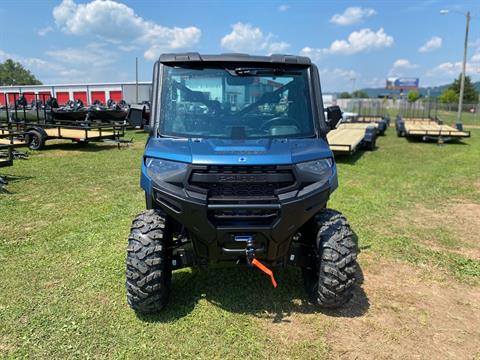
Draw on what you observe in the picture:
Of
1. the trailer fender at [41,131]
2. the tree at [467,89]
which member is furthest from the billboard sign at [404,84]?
the trailer fender at [41,131]

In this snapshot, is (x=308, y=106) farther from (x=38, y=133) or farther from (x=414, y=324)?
(x=38, y=133)

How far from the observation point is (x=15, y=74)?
112 meters

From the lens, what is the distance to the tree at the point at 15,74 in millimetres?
108312

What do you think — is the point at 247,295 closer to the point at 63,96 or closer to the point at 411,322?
the point at 411,322

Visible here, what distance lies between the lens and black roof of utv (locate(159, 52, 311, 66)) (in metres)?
3.84

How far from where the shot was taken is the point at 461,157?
13.5 metres

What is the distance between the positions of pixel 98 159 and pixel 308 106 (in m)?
9.99

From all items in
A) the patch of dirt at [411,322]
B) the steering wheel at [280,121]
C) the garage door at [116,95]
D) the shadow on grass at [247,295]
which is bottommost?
the patch of dirt at [411,322]

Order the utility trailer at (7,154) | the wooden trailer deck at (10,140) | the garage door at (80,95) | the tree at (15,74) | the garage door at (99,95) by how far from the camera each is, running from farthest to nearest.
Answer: the tree at (15,74) → the garage door at (80,95) → the garage door at (99,95) → the wooden trailer deck at (10,140) → the utility trailer at (7,154)

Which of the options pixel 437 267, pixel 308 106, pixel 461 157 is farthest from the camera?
pixel 461 157

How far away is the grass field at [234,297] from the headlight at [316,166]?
132 centimetres

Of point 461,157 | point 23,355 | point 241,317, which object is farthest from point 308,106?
point 461,157

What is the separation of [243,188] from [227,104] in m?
0.98

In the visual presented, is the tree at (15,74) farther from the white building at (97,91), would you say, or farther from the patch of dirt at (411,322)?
the patch of dirt at (411,322)
